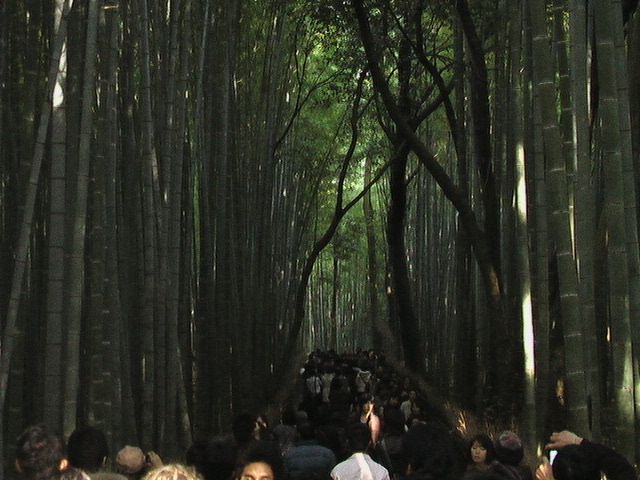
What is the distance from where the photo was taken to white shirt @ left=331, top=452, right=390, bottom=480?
135 inches

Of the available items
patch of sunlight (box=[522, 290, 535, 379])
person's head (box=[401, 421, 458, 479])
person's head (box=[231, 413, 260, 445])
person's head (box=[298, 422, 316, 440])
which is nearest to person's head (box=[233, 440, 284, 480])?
person's head (box=[401, 421, 458, 479])

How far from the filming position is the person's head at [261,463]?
2.67 meters

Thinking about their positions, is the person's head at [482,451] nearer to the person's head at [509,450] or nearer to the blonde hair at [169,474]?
the person's head at [509,450]

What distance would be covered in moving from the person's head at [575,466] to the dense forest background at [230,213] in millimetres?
1168

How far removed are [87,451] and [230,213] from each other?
542 centimetres

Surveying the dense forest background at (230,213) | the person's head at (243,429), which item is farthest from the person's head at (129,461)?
the person's head at (243,429)

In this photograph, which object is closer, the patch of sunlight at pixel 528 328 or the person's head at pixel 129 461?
the person's head at pixel 129 461

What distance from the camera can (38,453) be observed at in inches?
98.3

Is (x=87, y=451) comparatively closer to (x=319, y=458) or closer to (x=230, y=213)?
(x=319, y=458)

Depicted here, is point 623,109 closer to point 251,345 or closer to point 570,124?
point 570,124

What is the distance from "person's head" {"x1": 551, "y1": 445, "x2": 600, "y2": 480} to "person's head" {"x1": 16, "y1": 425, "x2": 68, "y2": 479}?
4.09 feet

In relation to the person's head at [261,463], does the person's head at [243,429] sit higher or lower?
lower

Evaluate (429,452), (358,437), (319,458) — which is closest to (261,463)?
(429,452)

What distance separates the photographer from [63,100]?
3936 millimetres
